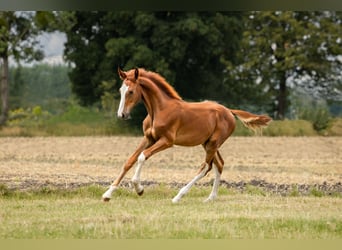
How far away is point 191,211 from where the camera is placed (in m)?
8.66

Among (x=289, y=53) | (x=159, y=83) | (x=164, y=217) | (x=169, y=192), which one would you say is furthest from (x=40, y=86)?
(x=164, y=217)

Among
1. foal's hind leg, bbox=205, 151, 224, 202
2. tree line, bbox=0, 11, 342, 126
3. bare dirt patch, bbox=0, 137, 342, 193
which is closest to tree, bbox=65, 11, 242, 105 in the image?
tree line, bbox=0, 11, 342, 126

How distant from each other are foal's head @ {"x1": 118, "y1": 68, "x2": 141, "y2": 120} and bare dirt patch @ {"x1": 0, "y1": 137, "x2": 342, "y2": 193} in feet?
6.49

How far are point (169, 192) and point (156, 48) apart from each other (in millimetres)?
3656

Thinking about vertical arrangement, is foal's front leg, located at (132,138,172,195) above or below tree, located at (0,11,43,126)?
below

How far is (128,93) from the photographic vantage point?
877 centimetres

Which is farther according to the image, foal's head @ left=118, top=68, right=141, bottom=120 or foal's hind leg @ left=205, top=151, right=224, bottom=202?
foal's hind leg @ left=205, top=151, right=224, bottom=202

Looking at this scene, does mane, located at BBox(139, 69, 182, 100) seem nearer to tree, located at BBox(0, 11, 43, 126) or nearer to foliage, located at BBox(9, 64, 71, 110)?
tree, located at BBox(0, 11, 43, 126)

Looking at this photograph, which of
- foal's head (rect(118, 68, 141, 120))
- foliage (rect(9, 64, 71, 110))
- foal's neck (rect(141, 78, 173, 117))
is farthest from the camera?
foliage (rect(9, 64, 71, 110))

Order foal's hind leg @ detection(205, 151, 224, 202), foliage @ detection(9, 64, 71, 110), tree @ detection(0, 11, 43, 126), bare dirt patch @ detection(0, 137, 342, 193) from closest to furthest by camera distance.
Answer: foal's hind leg @ detection(205, 151, 224, 202), bare dirt patch @ detection(0, 137, 342, 193), tree @ detection(0, 11, 43, 126), foliage @ detection(9, 64, 71, 110)

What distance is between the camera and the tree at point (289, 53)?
14.3 metres

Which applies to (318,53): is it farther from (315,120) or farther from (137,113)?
(137,113)

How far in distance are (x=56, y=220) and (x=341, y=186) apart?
448 centimetres

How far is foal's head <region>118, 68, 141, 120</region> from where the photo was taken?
8.71m
